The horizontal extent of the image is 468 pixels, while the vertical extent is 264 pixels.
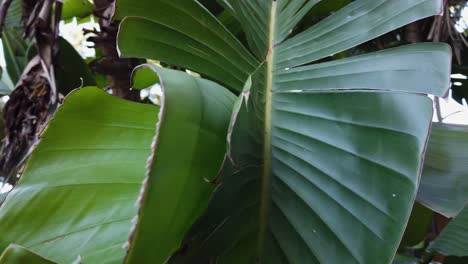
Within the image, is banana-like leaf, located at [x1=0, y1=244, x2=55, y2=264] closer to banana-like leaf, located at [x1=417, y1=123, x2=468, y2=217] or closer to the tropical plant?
the tropical plant

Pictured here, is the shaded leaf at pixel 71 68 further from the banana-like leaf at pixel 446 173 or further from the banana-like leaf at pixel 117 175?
the banana-like leaf at pixel 446 173

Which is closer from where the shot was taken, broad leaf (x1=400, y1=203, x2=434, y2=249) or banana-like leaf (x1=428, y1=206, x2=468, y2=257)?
banana-like leaf (x1=428, y1=206, x2=468, y2=257)

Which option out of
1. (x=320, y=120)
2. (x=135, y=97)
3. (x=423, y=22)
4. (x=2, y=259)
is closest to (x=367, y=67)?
(x=320, y=120)

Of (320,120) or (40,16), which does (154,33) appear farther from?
(40,16)

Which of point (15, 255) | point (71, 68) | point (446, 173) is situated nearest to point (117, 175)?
point (15, 255)

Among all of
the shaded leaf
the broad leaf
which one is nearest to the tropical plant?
the broad leaf

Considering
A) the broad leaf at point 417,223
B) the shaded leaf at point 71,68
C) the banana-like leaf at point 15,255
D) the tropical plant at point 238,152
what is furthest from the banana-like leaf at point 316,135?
the shaded leaf at point 71,68
